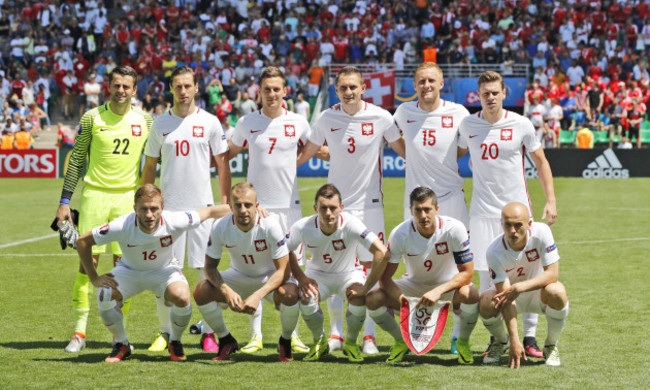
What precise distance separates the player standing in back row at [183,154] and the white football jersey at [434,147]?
5.29 feet

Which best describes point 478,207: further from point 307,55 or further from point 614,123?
point 307,55

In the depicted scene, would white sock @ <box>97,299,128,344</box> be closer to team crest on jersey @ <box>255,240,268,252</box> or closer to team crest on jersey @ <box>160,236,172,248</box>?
team crest on jersey @ <box>160,236,172,248</box>

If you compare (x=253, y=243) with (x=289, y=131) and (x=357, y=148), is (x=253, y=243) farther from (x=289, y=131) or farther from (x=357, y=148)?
(x=357, y=148)

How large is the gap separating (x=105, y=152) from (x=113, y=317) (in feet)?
4.95

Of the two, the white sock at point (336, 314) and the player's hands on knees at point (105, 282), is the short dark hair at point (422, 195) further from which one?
the player's hands on knees at point (105, 282)

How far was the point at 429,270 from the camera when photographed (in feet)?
23.3

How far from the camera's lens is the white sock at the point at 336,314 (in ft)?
24.8

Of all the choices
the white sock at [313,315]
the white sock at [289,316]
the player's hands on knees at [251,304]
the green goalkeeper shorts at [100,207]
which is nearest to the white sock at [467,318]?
the white sock at [313,315]

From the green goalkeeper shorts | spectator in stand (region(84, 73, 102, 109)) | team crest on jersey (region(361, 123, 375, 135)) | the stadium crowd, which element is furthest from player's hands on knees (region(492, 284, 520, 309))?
spectator in stand (region(84, 73, 102, 109))

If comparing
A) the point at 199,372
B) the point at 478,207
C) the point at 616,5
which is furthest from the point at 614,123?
the point at 199,372

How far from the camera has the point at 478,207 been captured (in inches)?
297

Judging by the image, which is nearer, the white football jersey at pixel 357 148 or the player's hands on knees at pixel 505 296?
the player's hands on knees at pixel 505 296

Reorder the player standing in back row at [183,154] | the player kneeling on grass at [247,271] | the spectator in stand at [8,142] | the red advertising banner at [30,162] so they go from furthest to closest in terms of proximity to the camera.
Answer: the spectator in stand at [8,142], the red advertising banner at [30,162], the player standing in back row at [183,154], the player kneeling on grass at [247,271]

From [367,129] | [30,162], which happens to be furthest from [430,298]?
[30,162]
